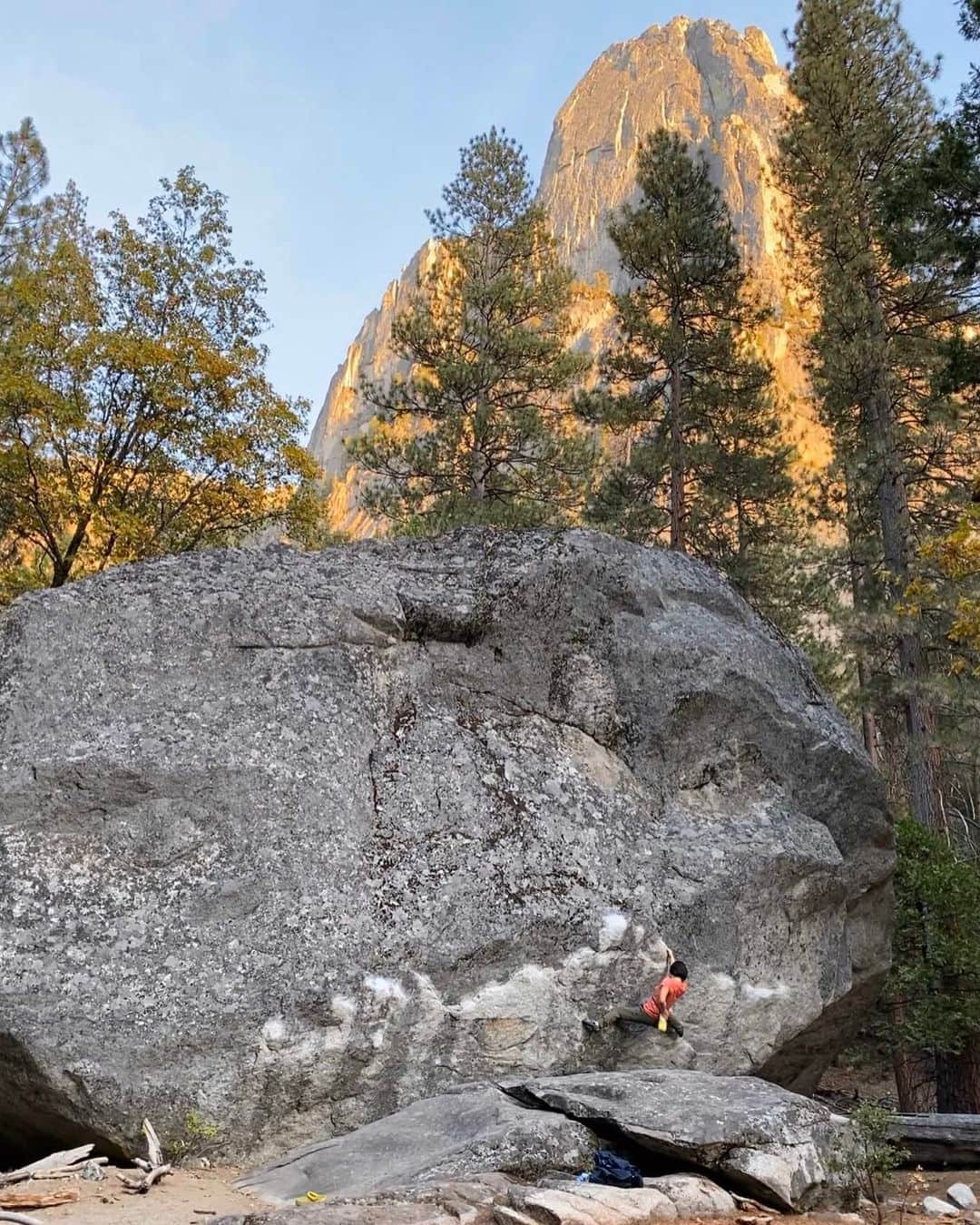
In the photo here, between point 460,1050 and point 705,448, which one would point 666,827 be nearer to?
point 460,1050

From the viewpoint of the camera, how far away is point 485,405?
19.6 meters

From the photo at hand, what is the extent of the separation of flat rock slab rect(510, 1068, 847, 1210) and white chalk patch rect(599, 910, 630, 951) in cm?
145

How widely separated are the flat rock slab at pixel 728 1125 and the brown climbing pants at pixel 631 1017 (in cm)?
123

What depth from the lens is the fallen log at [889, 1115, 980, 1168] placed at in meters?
8.16

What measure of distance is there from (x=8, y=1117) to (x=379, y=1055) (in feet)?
8.40

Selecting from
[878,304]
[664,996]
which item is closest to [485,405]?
[878,304]

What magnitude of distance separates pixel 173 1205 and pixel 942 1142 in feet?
21.3

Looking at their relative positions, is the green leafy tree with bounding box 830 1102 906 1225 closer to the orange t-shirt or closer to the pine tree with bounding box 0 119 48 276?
the orange t-shirt

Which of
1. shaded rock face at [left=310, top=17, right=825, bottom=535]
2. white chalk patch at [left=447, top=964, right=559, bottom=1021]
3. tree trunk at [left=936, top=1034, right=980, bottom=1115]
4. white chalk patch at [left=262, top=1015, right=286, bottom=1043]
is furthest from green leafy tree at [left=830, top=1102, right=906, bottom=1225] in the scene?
shaded rock face at [left=310, top=17, right=825, bottom=535]

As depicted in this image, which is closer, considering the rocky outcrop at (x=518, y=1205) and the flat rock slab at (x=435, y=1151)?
the rocky outcrop at (x=518, y=1205)

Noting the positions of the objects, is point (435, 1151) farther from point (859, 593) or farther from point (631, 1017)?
point (859, 593)

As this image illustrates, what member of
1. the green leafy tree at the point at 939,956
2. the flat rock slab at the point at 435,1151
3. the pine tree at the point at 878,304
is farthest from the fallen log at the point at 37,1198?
the pine tree at the point at 878,304

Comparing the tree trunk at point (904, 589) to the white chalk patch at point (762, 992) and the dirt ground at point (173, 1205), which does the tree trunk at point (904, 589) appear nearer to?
the white chalk patch at point (762, 992)

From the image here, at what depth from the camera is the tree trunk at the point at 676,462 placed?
1850 centimetres
